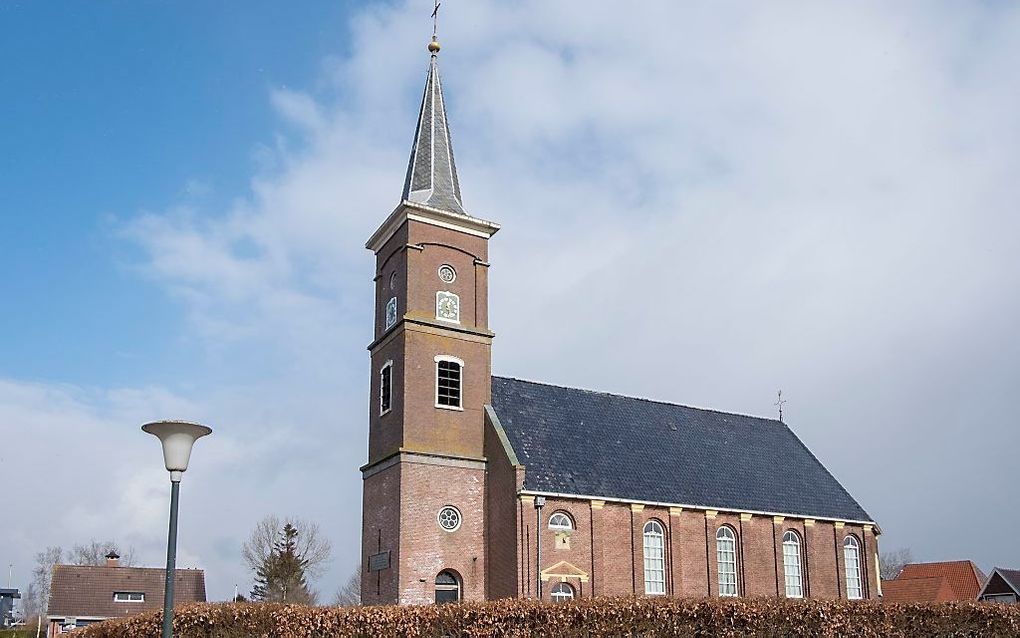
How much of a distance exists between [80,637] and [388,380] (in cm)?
1743

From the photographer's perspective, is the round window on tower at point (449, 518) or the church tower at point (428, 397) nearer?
the church tower at point (428, 397)

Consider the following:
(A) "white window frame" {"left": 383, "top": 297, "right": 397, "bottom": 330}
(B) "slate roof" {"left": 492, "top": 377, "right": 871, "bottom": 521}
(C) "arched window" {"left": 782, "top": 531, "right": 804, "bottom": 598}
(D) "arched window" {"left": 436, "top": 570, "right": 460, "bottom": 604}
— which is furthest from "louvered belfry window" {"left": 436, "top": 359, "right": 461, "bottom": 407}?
(C) "arched window" {"left": 782, "top": 531, "right": 804, "bottom": 598}

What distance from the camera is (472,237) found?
120 feet

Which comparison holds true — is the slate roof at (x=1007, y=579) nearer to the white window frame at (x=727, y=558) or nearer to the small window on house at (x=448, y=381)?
the white window frame at (x=727, y=558)

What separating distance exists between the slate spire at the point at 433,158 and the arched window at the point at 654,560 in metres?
14.5

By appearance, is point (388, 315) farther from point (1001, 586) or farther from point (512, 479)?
point (1001, 586)

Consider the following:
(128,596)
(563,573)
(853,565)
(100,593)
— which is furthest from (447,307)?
(100,593)

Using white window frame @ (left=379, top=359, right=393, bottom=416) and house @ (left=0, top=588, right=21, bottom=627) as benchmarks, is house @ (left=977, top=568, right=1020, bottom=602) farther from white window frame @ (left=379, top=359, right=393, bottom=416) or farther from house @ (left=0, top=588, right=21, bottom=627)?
house @ (left=0, top=588, right=21, bottom=627)

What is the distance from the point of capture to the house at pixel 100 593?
57.9 meters

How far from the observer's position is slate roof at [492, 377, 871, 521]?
34.9 metres

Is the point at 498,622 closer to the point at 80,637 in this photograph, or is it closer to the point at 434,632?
the point at 434,632

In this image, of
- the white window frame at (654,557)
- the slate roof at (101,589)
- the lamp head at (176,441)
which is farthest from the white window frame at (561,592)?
the slate roof at (101,589)

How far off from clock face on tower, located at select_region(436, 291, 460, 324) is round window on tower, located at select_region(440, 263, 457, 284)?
528mm

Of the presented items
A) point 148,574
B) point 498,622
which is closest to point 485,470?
point 498,622
